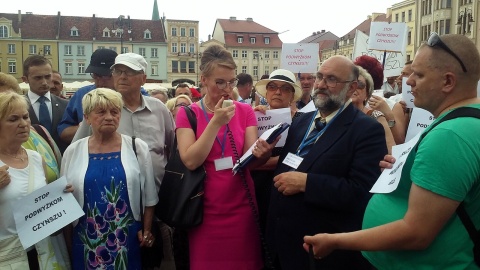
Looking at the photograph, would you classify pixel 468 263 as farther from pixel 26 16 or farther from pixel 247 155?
pixel 26 16

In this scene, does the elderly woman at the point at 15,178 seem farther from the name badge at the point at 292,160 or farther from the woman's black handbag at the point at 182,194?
the name badge at the point at 292,160

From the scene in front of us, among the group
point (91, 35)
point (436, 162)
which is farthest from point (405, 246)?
point (91, 35)

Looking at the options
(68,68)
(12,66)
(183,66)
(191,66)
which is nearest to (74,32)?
(68,68)

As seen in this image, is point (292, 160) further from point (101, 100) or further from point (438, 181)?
point (101, 100)

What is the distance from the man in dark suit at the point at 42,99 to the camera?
4750mm

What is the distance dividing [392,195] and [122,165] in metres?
1.97

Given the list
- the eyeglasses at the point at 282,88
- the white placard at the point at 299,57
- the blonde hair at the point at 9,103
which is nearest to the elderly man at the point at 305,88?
the white placard at the point at 299,57

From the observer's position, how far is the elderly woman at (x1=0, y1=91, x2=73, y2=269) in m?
2.81

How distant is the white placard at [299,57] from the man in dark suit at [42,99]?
10.6 feet

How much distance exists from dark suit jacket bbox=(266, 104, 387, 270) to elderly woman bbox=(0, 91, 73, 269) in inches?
63.0

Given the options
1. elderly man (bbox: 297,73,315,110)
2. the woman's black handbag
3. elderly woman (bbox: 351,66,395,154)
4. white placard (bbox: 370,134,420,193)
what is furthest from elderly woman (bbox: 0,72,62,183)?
elderly man (bbox: 297,73,315,110)

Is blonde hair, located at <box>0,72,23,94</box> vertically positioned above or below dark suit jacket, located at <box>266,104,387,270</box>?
above

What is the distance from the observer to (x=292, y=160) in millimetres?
2965

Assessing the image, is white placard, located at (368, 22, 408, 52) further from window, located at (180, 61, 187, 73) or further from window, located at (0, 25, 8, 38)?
window, located at (180, 61, 187, 73)
